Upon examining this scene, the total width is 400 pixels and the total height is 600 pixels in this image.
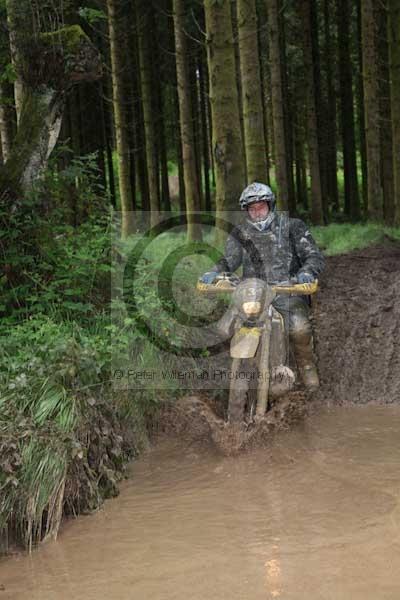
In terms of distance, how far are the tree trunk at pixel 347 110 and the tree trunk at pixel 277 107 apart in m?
4.79

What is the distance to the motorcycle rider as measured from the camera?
21.2 ft

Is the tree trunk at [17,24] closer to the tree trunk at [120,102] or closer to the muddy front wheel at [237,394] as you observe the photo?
the muddy front wheel at [237,394]

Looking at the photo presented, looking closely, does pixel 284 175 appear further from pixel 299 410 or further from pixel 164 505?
pixel 164 505

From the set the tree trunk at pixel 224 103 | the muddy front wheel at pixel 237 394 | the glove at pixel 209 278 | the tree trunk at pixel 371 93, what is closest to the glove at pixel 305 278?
the glove at pixel 209 278

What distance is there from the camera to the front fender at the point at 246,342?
5789mm

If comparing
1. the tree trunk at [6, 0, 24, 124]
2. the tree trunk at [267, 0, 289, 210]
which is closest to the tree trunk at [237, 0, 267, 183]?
the tree trunk at [6, 0, 24, 124]

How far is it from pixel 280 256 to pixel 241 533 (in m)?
3.03

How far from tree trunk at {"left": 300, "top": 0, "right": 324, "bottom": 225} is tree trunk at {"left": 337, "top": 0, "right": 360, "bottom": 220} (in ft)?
9.39

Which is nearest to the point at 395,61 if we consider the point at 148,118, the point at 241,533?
the point at 148,118

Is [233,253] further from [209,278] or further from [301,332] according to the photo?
[301,332]

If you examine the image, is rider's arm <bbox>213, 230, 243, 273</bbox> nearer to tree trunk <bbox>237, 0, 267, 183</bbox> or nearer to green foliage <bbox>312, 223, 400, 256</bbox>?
tree trunk <bbox>237, 0, 267, 183</bbox>

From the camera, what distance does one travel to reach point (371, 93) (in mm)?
15680

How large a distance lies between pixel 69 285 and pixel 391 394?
3555 millimetres

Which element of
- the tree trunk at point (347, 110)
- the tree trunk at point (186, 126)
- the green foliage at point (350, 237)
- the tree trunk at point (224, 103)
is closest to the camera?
the tree trunk at point (224, 103)
